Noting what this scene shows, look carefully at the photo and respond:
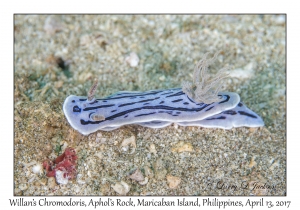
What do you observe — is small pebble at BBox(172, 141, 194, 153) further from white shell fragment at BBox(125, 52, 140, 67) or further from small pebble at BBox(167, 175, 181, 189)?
white shell fragment at BBox(125, 52, 140, 67)

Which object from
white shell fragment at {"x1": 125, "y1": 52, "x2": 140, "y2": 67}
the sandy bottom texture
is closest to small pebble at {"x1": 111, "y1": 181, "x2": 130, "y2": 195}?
the sandy bottom texture

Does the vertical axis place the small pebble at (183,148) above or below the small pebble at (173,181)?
above

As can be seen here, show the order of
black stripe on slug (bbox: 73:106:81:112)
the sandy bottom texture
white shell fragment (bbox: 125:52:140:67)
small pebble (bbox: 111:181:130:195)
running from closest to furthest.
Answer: small pebble (bbox: 111:181:130:195) < the sandy bottom texture < black stripe on slug (bbox: 73:106:81:112) < white shell fragment (bbox: 125:52:140:67)

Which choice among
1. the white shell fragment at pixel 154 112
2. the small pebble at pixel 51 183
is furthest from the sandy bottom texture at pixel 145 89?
the white shell fragment at pixel 154 112

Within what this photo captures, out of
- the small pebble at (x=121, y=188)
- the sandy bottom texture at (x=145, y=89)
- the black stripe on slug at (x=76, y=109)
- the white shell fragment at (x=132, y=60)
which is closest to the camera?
the small pebble at (x=121, y=188)

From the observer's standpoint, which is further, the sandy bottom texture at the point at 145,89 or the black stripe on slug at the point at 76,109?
the black stripe on slug at the point at 76,109

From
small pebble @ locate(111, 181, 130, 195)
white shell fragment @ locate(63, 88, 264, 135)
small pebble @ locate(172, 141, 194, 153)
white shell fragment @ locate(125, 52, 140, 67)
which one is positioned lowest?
small pebble @ locate(111, 181, 130, 195)

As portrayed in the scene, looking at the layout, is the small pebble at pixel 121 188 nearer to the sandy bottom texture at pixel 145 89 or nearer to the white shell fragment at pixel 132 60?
the sandy bottom texture at pixel 145 89

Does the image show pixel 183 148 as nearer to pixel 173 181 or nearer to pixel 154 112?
pixel 173 181

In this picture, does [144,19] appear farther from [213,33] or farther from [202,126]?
[202,126]

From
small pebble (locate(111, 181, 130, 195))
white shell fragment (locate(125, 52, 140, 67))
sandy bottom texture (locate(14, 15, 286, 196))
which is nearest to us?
small pebble (locate(111, 181, 130, 195))
